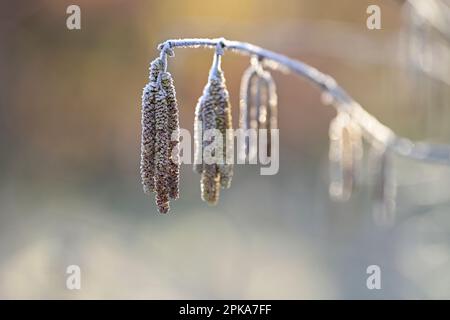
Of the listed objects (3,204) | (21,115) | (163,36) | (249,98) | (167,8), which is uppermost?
(167,8)

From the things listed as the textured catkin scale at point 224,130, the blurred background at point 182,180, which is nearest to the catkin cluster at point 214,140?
the textured catkin scale at point 224,130

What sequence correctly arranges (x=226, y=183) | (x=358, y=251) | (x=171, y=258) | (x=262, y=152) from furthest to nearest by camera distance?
(x=171, y=258) < (x=358, y=251) < (x=262, y=152) < (x=226, y=183)

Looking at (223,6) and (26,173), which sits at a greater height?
(223,6)

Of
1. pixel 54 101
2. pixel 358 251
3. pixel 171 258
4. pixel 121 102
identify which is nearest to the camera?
pixel 358 251

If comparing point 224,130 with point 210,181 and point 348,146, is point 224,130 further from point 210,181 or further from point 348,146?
point 348,146

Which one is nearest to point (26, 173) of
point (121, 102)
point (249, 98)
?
point (121, 102)

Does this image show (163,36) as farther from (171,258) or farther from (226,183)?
(226,183)

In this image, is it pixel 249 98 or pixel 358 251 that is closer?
pixel 249 98

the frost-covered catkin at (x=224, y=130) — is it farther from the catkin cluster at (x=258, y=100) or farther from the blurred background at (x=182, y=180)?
the blurred background at (x=182, y=180)
